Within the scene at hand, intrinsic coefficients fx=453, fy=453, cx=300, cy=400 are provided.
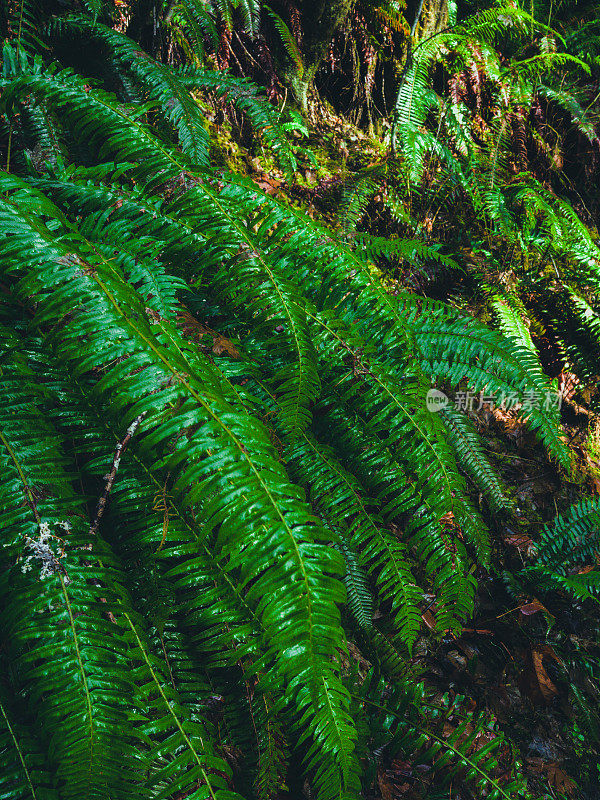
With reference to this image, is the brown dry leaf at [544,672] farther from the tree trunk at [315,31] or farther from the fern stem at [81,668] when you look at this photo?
the tree trunk at [315,31]

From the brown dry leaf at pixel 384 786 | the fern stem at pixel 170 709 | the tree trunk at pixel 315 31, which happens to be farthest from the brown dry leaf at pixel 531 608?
the tree trunk at pixel 315 31

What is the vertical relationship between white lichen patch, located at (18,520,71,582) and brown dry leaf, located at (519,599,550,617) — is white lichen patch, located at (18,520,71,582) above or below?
above

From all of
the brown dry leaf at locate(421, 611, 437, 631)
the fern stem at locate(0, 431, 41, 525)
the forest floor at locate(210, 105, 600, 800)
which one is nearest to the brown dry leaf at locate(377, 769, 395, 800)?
the forest floor at locate(210, 105, 600, 800)

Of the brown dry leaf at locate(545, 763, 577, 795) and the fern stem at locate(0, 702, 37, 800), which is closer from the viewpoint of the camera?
the fern stem at locate(0, 702, 37, 800)

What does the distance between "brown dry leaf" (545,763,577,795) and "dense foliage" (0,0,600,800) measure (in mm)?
72

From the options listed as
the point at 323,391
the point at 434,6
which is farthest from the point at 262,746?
the point at 434,6

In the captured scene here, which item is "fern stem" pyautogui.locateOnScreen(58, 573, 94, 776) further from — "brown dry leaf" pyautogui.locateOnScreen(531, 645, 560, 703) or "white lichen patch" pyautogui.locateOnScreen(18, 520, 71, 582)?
"brown dry leaf" pyautogui.locateOnScreen(531, 645, 560, 703)

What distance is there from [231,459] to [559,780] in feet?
8.71

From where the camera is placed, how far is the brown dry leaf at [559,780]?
7.36 ft

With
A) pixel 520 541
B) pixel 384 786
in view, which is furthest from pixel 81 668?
pixel 520 541

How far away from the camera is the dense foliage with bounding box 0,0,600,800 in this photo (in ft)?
2.97

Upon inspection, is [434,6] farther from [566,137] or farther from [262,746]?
[262,746]

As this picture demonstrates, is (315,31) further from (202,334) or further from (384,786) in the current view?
(384,786)

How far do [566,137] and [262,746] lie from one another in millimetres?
6506
